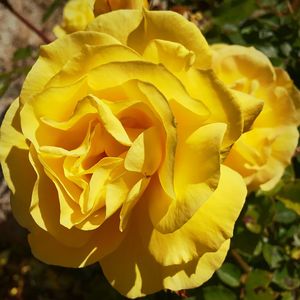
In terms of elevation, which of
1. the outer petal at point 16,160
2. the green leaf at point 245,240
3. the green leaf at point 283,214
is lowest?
the green leaf at point 283,214

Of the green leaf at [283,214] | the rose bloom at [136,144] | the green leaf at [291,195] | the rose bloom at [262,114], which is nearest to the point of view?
the rose bloom at [136,144]

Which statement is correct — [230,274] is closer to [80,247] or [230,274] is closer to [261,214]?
[261,214]

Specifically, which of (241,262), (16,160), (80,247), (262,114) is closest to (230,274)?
(241,262)

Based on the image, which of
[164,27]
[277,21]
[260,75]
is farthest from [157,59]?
[277,21]

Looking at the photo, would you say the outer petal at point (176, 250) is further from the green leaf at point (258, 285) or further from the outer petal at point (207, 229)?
the green leaf at point (258, 285)

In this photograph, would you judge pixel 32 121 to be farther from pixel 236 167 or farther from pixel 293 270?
pixel 293 270

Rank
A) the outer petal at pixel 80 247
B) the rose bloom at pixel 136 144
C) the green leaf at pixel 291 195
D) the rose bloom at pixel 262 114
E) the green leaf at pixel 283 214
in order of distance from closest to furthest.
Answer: the rose bloom at pixel 136 144
the outer petal at pixel 80 247
the rose bloom at pixel 262 114
the green leaf at pixel 291 195
the green leaf at pixel 283 214

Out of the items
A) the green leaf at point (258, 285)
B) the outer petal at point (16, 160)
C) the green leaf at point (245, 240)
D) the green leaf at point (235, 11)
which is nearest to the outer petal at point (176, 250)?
the outer petal at point (16, 160)

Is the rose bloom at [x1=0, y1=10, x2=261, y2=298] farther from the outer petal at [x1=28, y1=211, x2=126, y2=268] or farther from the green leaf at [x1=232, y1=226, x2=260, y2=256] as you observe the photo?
the green leaf at [x1=232, y1=226, x2=260, y2=256]
